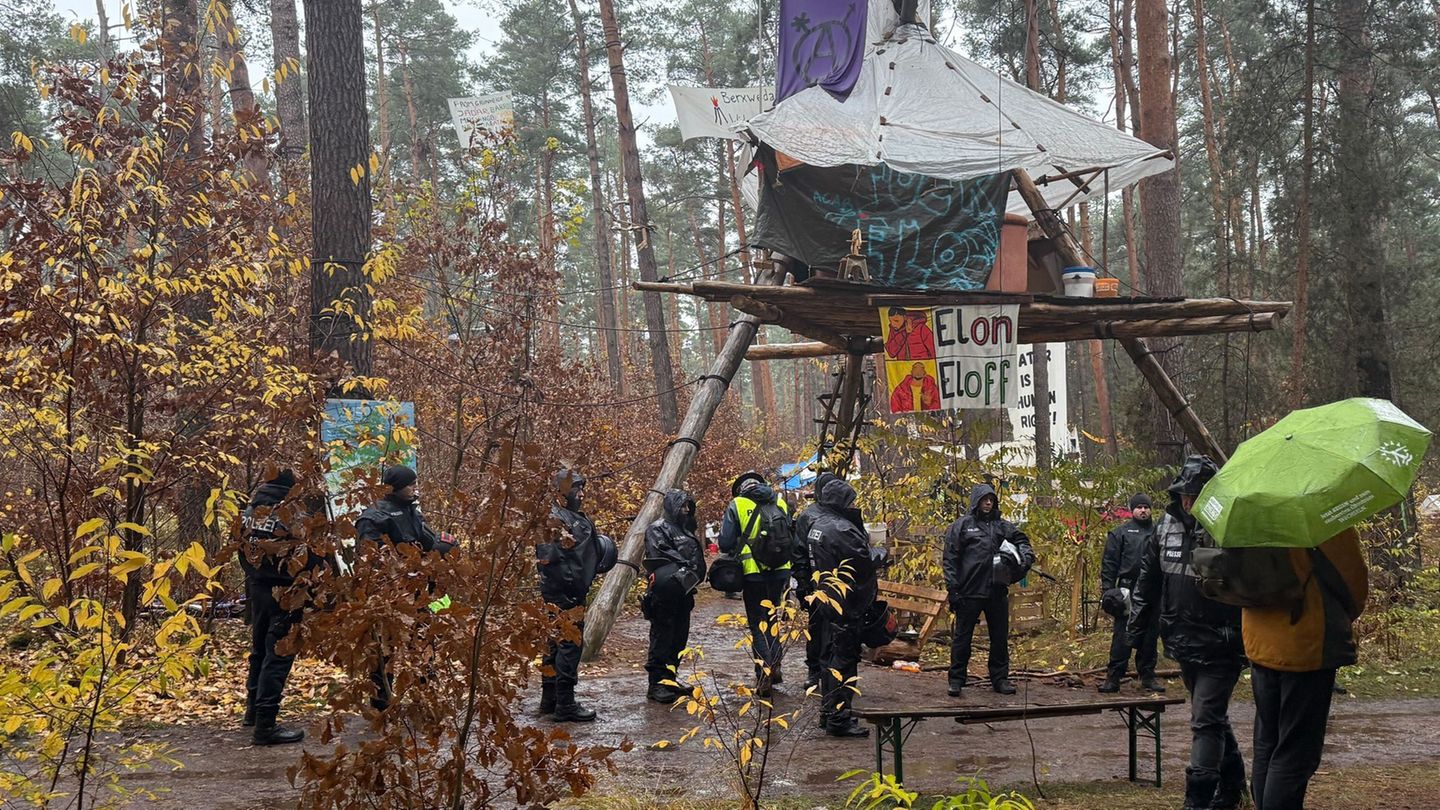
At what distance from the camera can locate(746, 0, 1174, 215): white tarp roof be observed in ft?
34.0

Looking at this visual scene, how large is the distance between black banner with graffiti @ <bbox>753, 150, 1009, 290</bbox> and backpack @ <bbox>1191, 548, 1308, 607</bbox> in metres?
6.55

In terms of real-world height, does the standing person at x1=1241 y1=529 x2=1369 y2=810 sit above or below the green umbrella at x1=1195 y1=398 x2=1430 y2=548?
below

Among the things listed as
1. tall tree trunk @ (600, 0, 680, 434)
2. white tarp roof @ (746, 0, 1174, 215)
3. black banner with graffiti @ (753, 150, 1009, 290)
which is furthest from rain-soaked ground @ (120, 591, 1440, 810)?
tall tree trunk @ (600, 0, 680, 434)

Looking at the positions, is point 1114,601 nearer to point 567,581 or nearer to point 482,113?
point 567,581

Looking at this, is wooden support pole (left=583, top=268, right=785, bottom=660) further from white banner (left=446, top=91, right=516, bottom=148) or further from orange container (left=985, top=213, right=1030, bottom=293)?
white banner (left=446, top=91, right=516, bottom=148)

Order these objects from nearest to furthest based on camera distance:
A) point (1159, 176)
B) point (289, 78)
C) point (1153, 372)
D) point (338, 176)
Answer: point (338, 176) → point (1153, 372) → point (1159, 176) → point (289, 78)

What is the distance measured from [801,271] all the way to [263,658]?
6847 mm

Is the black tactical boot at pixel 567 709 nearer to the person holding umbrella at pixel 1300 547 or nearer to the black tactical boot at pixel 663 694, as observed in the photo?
the black tactical boot at pixel 663 694

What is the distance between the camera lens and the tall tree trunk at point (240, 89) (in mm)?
7695

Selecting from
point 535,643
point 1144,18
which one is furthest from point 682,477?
point 1144,18

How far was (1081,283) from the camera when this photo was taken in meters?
11.2

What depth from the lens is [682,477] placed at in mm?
9898

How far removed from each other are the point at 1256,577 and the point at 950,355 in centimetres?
644

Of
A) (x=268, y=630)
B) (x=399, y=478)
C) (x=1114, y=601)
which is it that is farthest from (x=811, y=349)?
(x=268, y=630)
